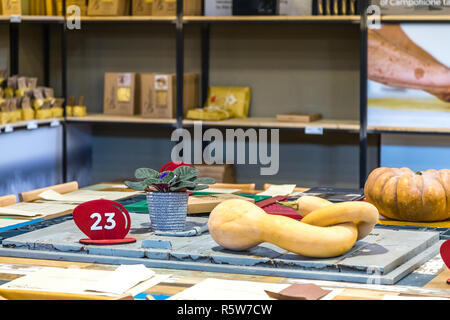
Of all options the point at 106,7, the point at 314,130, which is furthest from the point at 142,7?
the point at 314,130

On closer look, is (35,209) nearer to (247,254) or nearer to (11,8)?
(247,254)

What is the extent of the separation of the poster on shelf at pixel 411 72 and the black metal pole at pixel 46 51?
2375 mm

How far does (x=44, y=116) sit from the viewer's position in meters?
5.00

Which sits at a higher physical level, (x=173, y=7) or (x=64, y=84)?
(x=173, y=7)

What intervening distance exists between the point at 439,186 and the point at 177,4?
9.27 ft

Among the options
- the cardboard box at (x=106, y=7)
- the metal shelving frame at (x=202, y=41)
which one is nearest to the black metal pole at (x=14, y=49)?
the metal shelving frame at (x=202, y=41)

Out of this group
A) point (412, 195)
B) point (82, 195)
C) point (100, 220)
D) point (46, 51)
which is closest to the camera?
point (100, 220)

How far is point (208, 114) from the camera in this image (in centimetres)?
493

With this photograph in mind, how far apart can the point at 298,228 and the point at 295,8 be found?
321 centimetres

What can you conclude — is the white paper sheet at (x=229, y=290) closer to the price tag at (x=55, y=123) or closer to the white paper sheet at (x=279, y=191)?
the white paper sheet at (x=279, y=191)

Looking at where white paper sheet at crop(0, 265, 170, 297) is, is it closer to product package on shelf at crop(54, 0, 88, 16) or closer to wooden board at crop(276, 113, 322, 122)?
wooden board at crop(276, 113, 322, 122)

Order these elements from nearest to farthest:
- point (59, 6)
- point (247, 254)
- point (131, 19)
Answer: point (247, 254) → point (131, 19) → point (59, 6)

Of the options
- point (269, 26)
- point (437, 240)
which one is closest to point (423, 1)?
point (269, 26)

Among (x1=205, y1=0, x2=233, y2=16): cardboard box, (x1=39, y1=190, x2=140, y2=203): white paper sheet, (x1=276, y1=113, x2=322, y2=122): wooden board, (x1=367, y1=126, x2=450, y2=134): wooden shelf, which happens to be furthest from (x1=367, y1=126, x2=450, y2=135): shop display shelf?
(x1=39, y1=190, x2=140, y2=203): white paper sheet
